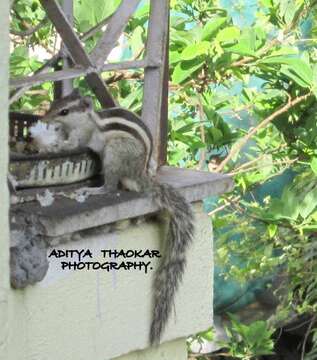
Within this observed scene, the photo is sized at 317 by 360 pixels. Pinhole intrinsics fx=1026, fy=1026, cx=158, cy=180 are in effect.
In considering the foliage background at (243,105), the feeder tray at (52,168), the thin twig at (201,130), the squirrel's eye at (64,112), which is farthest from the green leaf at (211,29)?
the feeder tray at (52,168)

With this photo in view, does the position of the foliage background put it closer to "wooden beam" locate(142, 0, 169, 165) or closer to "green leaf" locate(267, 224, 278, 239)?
"green leaf" locate(267, 224, 278, 239)

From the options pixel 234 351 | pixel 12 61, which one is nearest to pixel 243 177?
pixel 234 351

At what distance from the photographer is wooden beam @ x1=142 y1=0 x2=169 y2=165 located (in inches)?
100.0

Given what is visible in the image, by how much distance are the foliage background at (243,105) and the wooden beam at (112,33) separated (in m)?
0.87

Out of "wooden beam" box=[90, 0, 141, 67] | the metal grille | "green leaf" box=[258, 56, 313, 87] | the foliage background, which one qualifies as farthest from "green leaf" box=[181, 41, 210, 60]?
"wooden beam" box=[90, 0, 141, 67]

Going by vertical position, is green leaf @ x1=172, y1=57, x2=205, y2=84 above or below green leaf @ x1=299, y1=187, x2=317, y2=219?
above

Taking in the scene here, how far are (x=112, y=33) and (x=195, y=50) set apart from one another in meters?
1.07

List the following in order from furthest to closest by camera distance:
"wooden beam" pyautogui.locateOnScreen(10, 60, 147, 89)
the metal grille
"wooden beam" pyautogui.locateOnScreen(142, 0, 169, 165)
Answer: "wooden beam" pyautogui.locateOnScreen(142, 0, 169, 165), the metal grille, "wooden beam" pyautogui.locateOnScreen(10, 60, 147, 89)

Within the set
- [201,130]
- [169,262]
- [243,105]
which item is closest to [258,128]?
[243,105]

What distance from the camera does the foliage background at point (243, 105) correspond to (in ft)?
11.6

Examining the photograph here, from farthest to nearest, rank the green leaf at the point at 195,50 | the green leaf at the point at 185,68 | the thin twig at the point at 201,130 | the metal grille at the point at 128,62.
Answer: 1. the thin twig at the point at 201,130
2. the green leaf at the point at 185,68
3. the green leaf at the point at 195,50
4. the metal grille at the point at 128,62

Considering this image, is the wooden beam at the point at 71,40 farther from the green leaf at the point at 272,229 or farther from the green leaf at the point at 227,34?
the green leaf at the point at 272,229

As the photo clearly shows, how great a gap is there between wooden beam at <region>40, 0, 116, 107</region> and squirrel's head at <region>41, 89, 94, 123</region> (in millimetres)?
226

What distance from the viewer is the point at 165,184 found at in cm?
246
